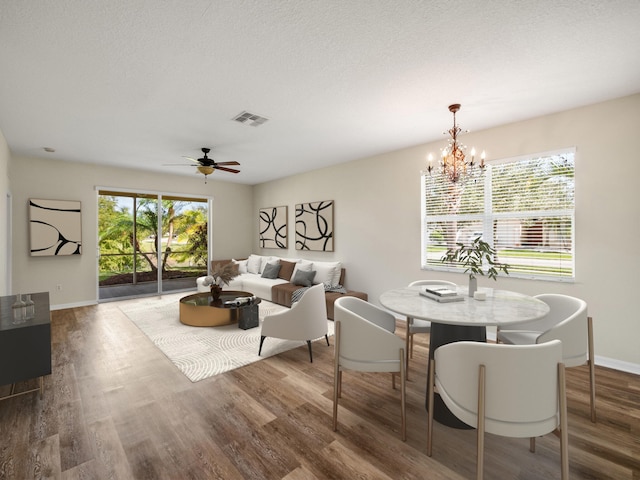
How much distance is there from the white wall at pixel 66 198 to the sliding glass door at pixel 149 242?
0.24m

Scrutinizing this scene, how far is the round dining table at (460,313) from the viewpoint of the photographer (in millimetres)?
1808

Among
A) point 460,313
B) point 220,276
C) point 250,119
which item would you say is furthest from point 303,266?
point 460,313

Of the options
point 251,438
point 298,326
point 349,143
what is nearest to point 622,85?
point 349,143

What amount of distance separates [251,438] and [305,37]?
9.14 ft

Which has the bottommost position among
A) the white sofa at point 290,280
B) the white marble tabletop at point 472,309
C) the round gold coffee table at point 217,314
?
the round gold coffee table at point 217,314

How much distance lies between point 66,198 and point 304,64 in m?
5.56

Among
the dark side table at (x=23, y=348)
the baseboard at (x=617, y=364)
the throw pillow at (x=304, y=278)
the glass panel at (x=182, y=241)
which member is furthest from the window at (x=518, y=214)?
the glass panel at (x=182, y=241)

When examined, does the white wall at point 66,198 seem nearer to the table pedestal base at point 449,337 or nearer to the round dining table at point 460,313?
the round dining table at point 460,313

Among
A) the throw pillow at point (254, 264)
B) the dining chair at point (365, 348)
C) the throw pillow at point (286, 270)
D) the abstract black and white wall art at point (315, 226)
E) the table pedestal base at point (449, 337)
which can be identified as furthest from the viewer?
the throw pillow at point (254, 264)

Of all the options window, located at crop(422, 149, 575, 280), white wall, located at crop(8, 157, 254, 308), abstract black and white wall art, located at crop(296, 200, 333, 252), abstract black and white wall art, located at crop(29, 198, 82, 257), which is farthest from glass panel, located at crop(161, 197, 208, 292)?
window, located at crop(422, 149, 575, 280)

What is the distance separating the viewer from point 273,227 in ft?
24.0

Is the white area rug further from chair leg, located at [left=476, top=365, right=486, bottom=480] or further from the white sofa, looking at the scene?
chair leg, located at [left=476, top=365, right=486, bottom=480]

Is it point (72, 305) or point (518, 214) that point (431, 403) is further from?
point (72, 305)

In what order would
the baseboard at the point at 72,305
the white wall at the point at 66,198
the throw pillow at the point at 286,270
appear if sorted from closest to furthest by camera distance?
the white wall at the point at 66,198, the baseboard at the point at 72,305, the throw pillow at the point at 286,270
